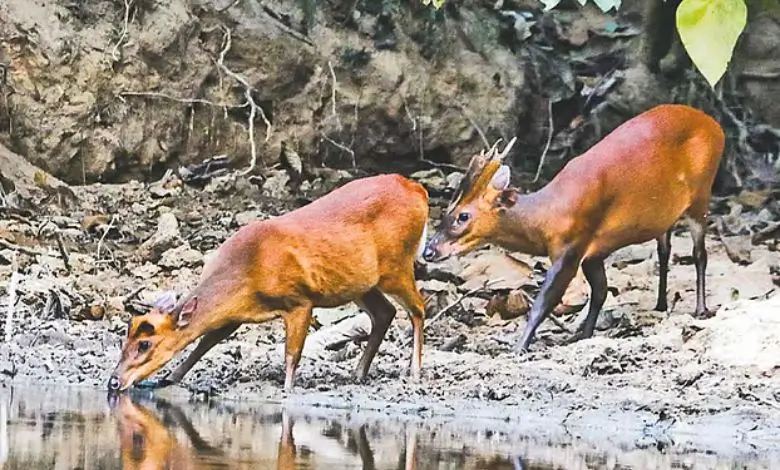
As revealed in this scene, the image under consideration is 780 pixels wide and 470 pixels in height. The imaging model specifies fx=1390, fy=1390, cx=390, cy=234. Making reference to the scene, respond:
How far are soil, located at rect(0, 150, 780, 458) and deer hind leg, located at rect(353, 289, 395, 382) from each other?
116 mm

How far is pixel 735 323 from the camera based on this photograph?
270 inches

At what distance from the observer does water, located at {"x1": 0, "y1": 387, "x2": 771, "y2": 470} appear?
389 cm

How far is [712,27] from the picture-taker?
1456 mm

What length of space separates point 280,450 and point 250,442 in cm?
25

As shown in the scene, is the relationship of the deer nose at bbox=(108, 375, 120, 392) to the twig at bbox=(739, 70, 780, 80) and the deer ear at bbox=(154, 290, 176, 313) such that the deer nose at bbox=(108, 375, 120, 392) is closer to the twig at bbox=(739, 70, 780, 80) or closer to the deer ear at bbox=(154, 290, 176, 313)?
the deer ear at bbox=(154, 290, 176, 313)

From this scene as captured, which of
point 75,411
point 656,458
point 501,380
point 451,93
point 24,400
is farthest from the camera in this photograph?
point 451,93

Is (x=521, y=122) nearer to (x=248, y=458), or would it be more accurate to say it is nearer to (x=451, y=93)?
(x=451, y=93)

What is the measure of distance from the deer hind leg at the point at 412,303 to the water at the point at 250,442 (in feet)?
3.30

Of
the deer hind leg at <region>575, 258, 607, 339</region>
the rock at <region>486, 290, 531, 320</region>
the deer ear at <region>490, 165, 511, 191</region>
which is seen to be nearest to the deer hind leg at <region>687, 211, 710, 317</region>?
the deer hind leg at <region>575, 258, 607, 339</region>

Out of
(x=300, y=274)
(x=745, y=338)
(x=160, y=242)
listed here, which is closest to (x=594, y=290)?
(x=745, y=338)

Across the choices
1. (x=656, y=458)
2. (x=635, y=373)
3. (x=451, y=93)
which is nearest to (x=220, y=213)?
(x=451, y=93)

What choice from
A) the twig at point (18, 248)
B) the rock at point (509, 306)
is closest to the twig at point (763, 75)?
the rock at point (509, 306)

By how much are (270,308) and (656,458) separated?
7.99 feet

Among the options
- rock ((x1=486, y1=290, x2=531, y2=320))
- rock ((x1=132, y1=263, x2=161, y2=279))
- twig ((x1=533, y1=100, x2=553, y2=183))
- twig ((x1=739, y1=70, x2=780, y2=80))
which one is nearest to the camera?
rock ((x1=486, y1=290, x2=531, y2=320))
